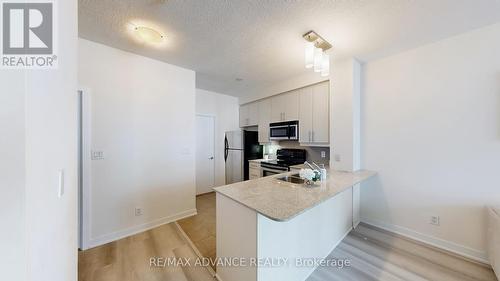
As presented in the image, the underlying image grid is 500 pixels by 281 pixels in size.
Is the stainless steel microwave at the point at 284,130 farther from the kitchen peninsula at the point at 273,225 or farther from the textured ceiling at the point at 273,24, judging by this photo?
the kitchen peninsula at the point at 273,225

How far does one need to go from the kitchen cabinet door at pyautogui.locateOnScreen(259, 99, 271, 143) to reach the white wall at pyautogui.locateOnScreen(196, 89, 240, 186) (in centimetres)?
96

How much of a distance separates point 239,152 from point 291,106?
65.1 inches

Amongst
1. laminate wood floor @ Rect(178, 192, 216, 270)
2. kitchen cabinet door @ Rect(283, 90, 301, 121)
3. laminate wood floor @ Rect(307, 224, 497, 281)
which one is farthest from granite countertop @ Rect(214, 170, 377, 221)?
kitchen cabinet door @ Rect(283, 90, 301, 121)

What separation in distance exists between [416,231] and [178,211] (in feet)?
11.0

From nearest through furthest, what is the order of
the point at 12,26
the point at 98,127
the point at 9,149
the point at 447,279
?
1. the point at 9,149
2. the point at 12,26
3. the point at 447,279
4. the point at 98,127

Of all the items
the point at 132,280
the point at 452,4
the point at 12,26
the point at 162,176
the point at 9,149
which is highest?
the point at 452,4

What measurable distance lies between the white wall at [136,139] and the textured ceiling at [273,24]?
11.8 inches

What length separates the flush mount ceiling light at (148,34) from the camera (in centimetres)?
191

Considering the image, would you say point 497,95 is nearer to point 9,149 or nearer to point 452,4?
point 452,4

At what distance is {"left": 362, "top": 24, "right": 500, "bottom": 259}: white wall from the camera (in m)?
1.88

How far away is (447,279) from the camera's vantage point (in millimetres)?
1667

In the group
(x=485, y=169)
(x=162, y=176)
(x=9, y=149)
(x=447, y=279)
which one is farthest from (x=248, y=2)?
(x=447, y=279)

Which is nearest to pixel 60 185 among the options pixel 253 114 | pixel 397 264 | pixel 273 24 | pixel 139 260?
pixel 139 260

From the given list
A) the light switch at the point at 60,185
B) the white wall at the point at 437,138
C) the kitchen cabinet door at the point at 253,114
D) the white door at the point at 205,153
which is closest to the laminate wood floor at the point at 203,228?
the white door at the point at 205,153
